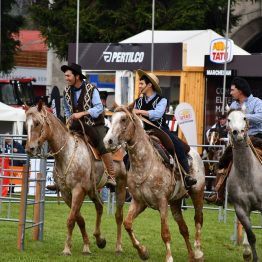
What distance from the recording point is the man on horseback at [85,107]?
52.9ft

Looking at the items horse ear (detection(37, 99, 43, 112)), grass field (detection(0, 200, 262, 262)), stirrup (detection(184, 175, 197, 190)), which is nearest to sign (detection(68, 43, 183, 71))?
grass field (detection(0, 200, 262, 262))

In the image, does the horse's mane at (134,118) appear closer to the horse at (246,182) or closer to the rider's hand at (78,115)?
the horse at (246,182)

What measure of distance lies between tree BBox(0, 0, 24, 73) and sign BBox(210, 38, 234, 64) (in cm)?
1725

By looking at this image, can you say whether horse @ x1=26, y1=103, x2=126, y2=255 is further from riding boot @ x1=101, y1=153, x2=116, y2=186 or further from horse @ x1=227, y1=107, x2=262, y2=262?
horse @ x1=227, y1=107, x2=262, y2=262

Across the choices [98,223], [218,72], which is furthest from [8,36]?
[98,223]

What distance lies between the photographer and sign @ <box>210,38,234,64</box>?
30.1m

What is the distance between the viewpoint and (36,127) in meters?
15.2

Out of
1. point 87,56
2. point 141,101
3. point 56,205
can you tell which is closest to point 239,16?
point 87,56

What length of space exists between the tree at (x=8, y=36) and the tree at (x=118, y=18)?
10.9ft

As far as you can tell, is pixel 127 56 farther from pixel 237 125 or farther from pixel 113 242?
pixel 237 125

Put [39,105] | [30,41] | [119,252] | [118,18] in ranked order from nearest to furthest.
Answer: [39,105] < [119,252] < [118,18] < [30,41]

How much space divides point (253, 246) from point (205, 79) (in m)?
15.6

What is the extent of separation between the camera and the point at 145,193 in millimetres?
14820

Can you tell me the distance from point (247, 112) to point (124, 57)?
17.2 meters
